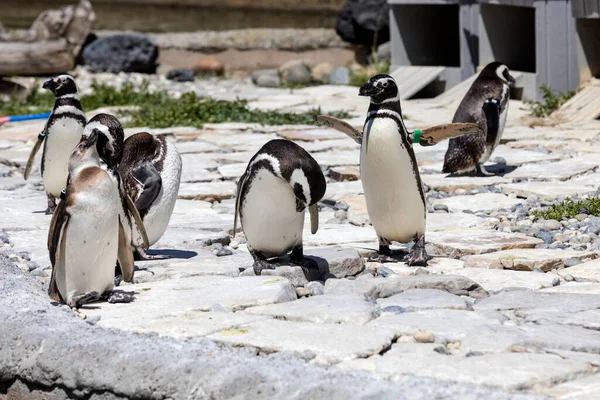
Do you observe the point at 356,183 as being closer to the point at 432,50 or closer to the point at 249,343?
the point at 249,343

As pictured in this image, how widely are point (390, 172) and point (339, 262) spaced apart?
0.52 meters

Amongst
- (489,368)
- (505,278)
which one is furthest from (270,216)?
(489,368)

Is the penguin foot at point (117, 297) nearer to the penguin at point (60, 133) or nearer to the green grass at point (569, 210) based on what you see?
the penguin at point (60, 133)

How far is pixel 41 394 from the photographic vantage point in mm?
3996

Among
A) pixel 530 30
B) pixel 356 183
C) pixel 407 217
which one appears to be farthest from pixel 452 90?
pixel 407 217

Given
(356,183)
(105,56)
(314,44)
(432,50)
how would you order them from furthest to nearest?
(314,44)
(105,56)
(432,50)
(356,183)

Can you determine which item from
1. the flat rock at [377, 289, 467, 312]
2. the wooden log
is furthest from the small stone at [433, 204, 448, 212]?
the wooden log

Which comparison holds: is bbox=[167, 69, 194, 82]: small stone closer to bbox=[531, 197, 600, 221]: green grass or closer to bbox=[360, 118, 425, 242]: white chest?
bbox=[531, 197, 600, 221]: green grass

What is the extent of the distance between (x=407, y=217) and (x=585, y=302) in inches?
48.5

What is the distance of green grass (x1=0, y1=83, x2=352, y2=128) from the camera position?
36.5 feet

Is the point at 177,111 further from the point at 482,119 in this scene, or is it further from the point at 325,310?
the point at 325,310

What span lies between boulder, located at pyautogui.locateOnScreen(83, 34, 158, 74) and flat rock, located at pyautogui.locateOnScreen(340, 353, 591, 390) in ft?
45.4

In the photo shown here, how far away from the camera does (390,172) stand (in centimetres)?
526

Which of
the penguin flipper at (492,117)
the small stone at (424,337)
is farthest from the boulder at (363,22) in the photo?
the small stone at (424,337)
